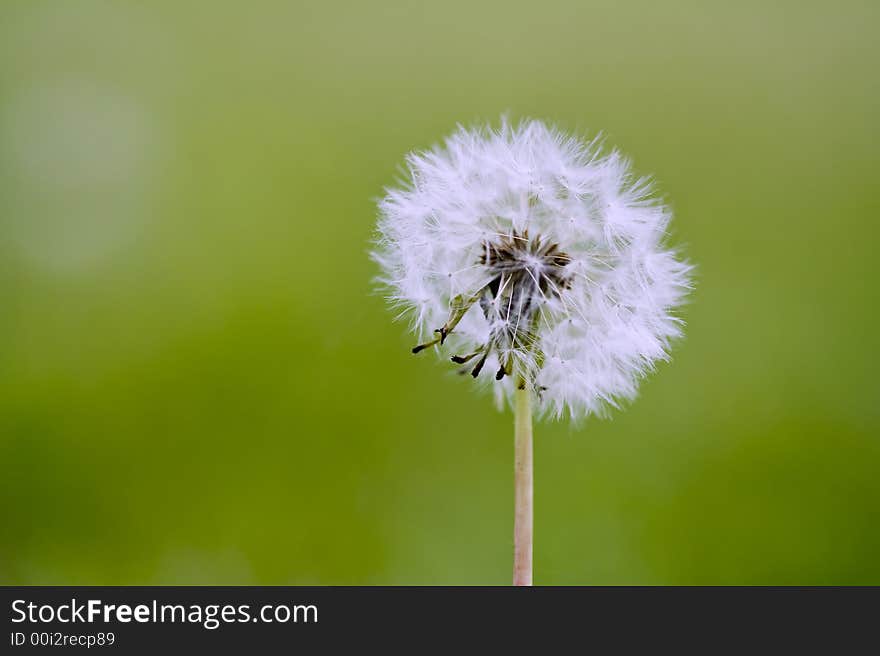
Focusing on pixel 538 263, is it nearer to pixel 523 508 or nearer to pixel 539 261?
pixel 539 261

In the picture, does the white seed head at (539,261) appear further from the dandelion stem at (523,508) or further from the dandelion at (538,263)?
the dandelion stem at (523,508)

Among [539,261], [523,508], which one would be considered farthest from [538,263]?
[523,508]

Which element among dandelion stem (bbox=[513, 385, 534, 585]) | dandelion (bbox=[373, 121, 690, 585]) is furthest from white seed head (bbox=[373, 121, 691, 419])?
dandelion stem (bbox=[513, 385, 534, 585])

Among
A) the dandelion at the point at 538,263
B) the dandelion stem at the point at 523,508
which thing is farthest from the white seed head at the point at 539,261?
the dandelion stem at the point at 523,508

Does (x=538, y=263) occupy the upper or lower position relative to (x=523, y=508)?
upper

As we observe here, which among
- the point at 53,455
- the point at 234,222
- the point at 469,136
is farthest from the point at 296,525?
the point at 469,136

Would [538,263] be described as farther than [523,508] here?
Yes

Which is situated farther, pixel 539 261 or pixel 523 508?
pixel 539 261

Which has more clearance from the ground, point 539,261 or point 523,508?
point 539,261
